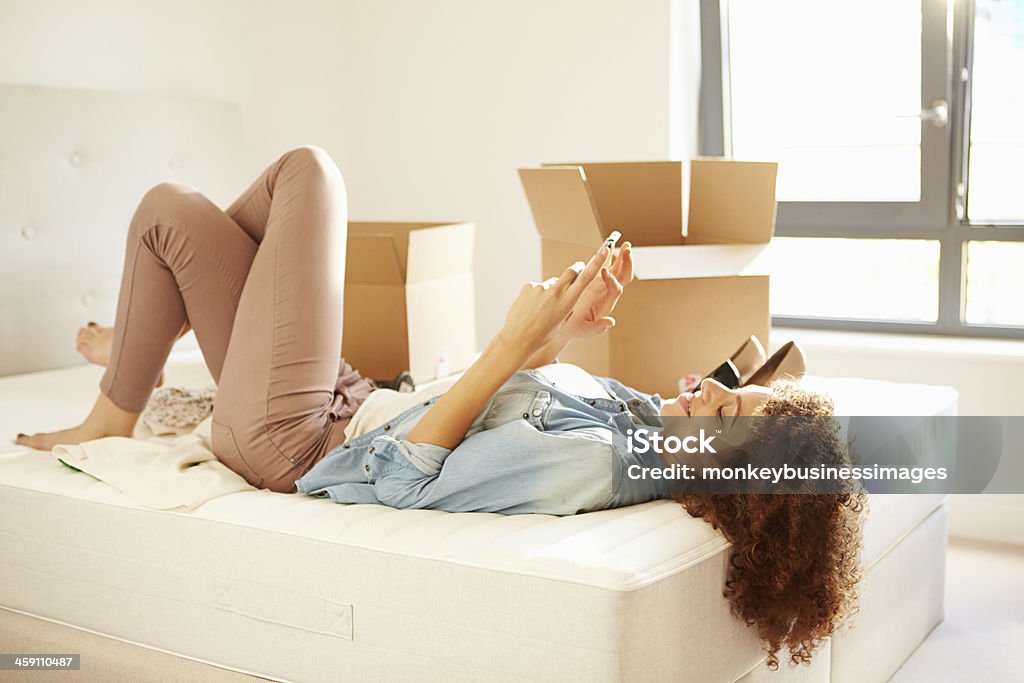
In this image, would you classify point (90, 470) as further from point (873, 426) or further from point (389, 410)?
point (873, 426)

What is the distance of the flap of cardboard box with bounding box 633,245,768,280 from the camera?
2.12 meters

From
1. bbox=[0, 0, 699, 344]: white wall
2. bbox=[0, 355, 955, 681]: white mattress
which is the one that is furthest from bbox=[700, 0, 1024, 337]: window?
bbox=[0, 355, 955, 681]: white mattress

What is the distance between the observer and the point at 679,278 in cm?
217

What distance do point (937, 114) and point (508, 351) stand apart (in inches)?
80.0

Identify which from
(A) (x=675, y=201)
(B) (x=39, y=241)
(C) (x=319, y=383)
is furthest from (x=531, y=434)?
(B) (x=39, y=241)

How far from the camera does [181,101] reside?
296cm

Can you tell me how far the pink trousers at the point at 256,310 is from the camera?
1.69m

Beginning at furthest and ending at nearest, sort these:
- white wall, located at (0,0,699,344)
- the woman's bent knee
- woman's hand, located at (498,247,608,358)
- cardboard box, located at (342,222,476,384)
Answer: white wall, located at (0,0,699,344), cardboard box, located at (342,222,476,384), the woman's bent knee, woman's hand, located at (498,247,608,358)

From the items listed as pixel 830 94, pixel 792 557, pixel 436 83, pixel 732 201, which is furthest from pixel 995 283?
pixel 792 557

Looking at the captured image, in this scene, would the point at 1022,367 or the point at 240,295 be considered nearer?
the point at 240,295

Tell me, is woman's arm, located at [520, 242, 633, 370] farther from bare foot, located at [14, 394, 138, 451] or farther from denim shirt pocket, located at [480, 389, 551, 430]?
bare foot, located at [14, 394, 138, 451]

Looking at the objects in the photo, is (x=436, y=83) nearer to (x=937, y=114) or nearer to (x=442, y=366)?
(x=442, y=366)

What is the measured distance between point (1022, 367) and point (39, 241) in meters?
2.55

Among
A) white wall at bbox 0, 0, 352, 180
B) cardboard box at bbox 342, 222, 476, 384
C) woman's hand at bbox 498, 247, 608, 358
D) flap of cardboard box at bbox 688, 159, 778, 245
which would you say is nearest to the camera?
woman's hand at bbox 498, 247, 608, 358
